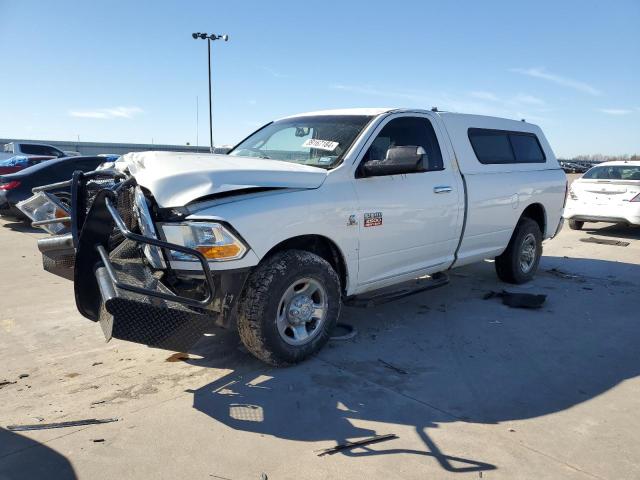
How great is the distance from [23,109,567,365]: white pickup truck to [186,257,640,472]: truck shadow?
34 centimetres

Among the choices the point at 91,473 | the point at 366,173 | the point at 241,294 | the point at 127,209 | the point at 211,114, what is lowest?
the point at 91,473

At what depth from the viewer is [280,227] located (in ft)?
12.2

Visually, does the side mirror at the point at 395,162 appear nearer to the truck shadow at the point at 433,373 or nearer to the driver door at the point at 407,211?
the driver door at the point at 407,211

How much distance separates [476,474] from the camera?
8.96 ft

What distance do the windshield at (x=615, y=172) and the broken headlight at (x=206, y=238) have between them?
33.2 feet

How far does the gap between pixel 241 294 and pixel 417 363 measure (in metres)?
1.54

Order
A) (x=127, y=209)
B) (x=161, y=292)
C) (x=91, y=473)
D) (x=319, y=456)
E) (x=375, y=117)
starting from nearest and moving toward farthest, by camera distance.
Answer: (x=91, y=473), (x=319, y=456), (x=161, y=292), (x=127, y=209), (x=375, y=117)

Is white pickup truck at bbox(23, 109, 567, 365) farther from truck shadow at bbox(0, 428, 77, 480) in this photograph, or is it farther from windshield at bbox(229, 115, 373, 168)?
truck shadow at bbox(0, 428, 77, 480)

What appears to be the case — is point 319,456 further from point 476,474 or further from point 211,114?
point 211,114

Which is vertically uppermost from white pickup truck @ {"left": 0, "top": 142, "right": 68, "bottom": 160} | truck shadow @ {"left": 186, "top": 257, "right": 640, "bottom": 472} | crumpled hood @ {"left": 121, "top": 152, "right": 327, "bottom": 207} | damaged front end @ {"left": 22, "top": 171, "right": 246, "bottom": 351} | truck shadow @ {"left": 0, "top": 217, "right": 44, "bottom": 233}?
white pickup truck @ {"left": 0, "top": 142, "right": 68, "bottom": 160}

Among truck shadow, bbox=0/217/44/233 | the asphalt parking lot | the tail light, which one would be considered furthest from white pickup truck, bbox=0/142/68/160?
the asphalt parking lot

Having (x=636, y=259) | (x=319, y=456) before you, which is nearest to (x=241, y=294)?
(x=319, y=456)

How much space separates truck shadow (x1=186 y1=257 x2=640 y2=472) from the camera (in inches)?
128

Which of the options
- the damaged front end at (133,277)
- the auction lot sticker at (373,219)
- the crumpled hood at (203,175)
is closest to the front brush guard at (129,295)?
the damaged front end at (133,277)
